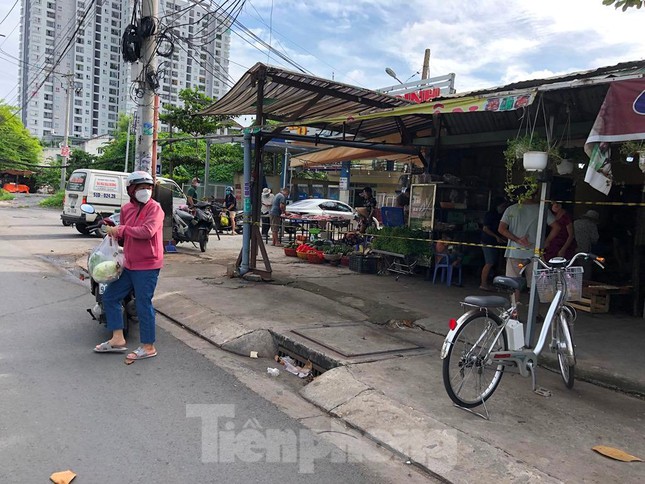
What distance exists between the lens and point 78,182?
51.5 feet

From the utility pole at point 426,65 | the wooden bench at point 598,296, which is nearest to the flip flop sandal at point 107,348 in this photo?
the wooden bench at point 598,296

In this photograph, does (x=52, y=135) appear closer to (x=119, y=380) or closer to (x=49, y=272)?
(x=49, y=272)

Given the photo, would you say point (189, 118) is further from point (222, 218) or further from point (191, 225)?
point (191, 225)

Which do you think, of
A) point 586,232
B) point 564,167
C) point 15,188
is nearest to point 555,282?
point 564,167

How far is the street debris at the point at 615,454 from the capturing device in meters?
3.44

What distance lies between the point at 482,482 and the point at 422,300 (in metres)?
5.09

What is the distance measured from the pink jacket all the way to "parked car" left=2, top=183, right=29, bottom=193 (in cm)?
5133

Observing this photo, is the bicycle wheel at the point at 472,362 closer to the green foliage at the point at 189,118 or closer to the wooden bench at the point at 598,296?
the wooden bench at the point at 598,296

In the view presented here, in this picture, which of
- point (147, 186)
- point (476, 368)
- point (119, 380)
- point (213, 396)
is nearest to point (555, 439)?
point (476, 368)

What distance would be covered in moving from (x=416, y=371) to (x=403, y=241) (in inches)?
208

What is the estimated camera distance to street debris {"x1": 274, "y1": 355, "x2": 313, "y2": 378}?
5.16 metres

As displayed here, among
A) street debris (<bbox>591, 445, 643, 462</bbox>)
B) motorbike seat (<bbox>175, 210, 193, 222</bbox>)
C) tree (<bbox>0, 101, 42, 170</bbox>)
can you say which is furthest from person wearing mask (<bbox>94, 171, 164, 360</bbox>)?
tree (<bbox>0, 101, 42, 170</bbox>)

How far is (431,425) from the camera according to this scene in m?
3.77

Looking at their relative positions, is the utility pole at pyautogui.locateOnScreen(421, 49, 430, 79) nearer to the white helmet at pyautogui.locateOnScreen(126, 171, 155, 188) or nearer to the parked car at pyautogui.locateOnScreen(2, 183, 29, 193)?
the white helmet at pyautogui.locateOnScreen(126, 171, 155, 188)
